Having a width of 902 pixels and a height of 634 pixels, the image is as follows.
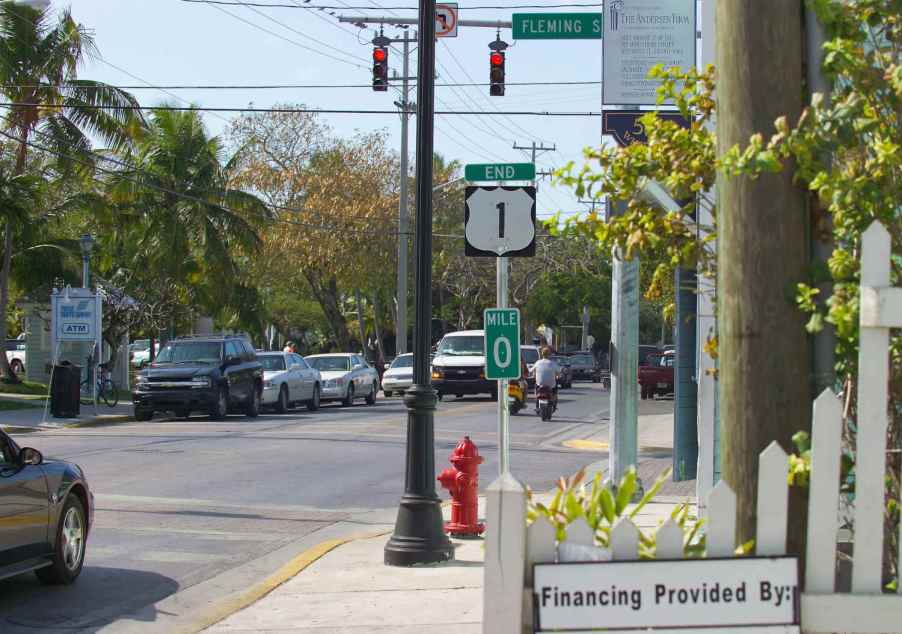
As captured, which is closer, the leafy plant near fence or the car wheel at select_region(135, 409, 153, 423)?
the leafy plant near fence

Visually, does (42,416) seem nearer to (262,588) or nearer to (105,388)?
(105,388)

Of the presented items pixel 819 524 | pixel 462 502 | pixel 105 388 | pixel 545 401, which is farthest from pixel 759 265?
pixel 105 388

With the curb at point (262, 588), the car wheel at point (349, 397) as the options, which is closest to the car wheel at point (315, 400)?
the car wheel at point (349, 397)

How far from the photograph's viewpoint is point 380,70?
74.8ft

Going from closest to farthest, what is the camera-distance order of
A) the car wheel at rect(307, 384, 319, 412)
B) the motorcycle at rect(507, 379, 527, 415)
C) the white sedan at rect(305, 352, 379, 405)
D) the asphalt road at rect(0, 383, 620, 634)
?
1. the asphalt road at rect(0, 383, 620, 634)
2. the motorcycle at rect(507, 379, 527, 415)
3. the car wheel at rect(307, 384, 319, 412)
4. the white sedan at rect(305, 352, 379, 405)

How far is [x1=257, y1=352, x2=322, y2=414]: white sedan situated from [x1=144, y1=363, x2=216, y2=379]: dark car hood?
3.40m

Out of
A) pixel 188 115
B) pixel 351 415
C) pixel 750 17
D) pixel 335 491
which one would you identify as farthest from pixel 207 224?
pixel 750 17

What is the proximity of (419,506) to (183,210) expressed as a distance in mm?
30096

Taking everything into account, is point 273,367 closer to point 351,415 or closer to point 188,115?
point 351,415

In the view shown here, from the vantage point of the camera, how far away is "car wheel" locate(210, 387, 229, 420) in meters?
27.5

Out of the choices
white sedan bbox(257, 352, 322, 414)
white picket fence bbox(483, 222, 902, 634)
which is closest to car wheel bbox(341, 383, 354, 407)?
white sedan bbox(257, 352, 322, 414)

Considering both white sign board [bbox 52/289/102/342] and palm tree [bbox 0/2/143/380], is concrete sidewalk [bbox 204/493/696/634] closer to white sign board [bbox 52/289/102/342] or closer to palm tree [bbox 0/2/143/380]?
white sign board [bbox 52/289/102/342]

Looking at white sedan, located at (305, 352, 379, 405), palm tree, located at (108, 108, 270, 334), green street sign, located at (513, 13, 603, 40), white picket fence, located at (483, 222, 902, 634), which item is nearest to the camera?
white picket fence, located at (483, 222, 902, 634)

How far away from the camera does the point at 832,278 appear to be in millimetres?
4094
